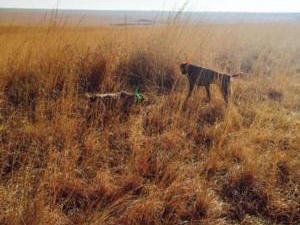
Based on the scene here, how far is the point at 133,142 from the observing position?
8.54 ft

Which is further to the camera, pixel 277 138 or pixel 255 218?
pixel 277 138

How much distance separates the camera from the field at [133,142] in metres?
1.92

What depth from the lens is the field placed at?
1.92 metres

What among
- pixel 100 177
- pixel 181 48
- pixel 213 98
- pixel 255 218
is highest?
pixel 181 48

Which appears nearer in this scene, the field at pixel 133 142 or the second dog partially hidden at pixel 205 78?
the field at pixel 133 142

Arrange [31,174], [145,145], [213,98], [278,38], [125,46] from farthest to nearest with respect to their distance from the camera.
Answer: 1. [278,38]
2. [125,46]
3. [213,98]
4. [145,145]
5. [31,174]

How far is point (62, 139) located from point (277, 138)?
2.11m

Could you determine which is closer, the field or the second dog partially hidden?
the field

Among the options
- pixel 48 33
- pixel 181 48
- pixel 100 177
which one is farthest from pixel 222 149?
pixel 48 33

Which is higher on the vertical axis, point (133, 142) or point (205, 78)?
point (205, 78)

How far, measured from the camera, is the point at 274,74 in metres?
5.47

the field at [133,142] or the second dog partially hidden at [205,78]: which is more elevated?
the second dog partially hidden at [205,78]

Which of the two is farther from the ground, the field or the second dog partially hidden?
the second dog partially hidden

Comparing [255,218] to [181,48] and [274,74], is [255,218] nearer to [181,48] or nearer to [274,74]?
[181,48]
